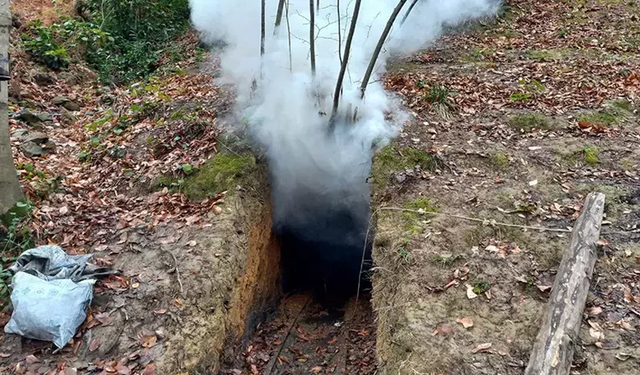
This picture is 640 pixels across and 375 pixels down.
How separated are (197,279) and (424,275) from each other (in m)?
2.31

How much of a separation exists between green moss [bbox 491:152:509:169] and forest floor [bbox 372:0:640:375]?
0.02 meters

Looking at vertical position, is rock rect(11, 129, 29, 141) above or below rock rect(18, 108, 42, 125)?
below

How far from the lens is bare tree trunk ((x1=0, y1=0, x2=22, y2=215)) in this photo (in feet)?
16.4

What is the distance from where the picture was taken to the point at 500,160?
619 centimetres

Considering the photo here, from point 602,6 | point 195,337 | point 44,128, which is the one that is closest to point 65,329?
point 195,337

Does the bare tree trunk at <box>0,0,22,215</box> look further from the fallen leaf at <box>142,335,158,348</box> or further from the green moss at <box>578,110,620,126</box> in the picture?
the green moss at <box>578,110,620,126</box>

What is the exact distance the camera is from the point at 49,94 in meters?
9.34

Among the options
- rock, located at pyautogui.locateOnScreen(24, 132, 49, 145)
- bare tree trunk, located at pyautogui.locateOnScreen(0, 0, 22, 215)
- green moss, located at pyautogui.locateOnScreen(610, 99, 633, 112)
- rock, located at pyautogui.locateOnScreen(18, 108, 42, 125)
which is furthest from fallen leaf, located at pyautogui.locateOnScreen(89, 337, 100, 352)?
green moss, located at pyautogui.locateOnScreen(610, 99, 633, 112)

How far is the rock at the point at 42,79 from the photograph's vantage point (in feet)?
31.3

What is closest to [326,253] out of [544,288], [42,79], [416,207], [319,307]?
[319,307]

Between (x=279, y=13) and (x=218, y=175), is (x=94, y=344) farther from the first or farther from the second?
(x=279, y=13)

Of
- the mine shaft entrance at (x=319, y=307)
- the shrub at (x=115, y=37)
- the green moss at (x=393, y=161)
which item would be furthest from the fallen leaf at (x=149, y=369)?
the shrub at (x=115, y=37)

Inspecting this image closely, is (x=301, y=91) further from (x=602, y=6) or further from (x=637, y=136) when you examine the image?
(x=602, y=6)

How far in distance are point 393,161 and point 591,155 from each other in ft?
8.29
